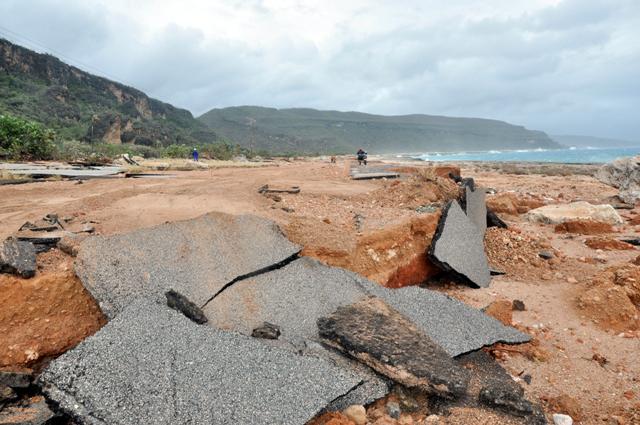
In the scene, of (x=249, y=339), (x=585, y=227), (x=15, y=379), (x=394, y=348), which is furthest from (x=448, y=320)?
(x=585, y=227)

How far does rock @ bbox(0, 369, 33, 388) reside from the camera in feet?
9.91

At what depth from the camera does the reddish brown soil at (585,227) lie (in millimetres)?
8702

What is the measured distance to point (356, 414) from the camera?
2.85 m

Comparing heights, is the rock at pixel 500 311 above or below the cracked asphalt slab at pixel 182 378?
below

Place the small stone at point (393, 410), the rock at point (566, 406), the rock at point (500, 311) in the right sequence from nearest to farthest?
the small stone at point (393, 410) → the rock at point (566, 406) → the rock at point (500, 311)

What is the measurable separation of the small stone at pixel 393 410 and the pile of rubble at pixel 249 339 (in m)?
0.01

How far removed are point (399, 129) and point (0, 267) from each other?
186045mm

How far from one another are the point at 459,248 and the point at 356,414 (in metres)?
4.07

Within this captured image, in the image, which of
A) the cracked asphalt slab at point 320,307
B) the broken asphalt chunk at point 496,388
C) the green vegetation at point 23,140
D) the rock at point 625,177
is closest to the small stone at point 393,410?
the broken asphalt chunk at point 496,388

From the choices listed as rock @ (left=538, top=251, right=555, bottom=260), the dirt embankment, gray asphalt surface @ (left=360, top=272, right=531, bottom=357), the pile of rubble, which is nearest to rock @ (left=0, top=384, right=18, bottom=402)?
the pile of rubble

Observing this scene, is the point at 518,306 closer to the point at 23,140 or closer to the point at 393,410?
the point at 393,410

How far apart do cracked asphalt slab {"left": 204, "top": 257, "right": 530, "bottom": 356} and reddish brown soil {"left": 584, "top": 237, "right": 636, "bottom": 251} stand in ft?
15.6

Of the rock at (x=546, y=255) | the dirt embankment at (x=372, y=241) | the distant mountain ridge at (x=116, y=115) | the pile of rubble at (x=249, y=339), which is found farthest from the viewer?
the distant mountain ridge at (x=116, y=115)

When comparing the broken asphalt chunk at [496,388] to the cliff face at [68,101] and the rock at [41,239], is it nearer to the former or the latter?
the rock at [41,239]
